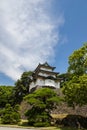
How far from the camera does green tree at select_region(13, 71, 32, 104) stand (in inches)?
1839

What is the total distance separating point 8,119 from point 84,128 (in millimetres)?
9536

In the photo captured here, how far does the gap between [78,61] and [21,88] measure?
2492cm

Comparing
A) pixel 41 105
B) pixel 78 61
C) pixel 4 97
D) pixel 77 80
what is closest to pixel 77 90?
pixel 77 80

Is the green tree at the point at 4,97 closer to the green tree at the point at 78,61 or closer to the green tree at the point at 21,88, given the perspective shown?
the green tree at the point at 21,88

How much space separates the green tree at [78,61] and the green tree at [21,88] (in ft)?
78.7

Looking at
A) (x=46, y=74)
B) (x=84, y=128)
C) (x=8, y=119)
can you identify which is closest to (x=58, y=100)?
(x=84, y=128)

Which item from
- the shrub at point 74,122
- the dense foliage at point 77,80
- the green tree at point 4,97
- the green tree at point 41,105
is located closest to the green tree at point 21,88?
the green tree at point 4,97

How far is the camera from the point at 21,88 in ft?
154

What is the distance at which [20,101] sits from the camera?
4644 cm

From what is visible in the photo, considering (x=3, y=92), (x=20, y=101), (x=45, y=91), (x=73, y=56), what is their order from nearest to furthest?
(x=73, y=56), (x=45, y=91), (x=20, y=101), (x=3, y=92)

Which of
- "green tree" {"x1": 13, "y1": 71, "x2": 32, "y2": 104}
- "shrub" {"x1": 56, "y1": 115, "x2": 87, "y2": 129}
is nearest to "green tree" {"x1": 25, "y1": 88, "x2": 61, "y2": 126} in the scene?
"shrub" {"x1": 56, "y1": 115, "x2": 87, "y2": 129}

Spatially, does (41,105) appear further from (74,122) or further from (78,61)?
(78,61)

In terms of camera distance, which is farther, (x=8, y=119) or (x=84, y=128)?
(x=8, y=119)

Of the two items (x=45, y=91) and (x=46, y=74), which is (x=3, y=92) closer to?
(x=46, y=74)
